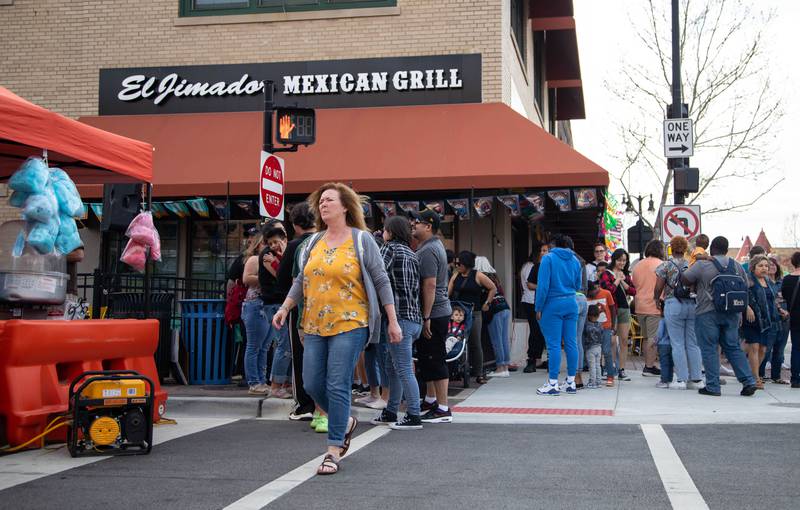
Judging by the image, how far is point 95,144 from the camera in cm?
750

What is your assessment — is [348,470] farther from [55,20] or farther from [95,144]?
[55,20]

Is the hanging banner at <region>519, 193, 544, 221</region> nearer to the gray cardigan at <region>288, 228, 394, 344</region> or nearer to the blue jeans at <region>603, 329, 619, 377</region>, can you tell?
the blue jeans at <region>603, 329, 619, 377</region>

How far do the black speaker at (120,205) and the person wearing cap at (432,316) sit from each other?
293 cm

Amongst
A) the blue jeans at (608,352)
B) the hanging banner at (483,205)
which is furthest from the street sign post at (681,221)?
the blue jeans at (608,352)

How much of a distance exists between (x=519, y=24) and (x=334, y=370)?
14199 mm

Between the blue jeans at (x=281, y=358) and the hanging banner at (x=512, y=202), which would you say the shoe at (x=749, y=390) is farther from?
the blue jeans at (x=281, y=358)

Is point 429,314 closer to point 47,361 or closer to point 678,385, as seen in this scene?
point 47,361

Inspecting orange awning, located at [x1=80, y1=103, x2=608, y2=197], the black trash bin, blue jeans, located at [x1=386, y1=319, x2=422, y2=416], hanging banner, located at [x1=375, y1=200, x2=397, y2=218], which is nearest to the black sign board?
orange awning, located at [x1=80, y1=103, x2=608, y2=197]

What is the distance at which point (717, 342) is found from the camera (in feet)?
33.1

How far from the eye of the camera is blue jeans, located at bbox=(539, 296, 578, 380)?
10195mm

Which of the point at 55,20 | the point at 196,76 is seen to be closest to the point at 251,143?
the point at 196,76

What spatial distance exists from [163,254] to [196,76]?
127 inches

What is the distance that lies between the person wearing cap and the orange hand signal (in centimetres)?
267

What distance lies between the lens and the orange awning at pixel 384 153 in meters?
13.1
